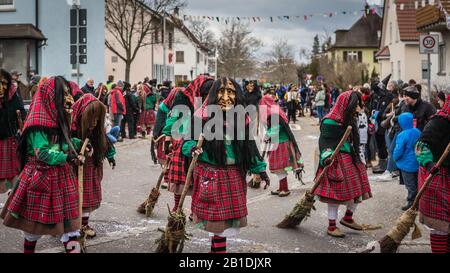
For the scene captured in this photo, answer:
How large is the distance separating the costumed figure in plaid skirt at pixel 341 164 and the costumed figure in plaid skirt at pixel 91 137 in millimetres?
2657

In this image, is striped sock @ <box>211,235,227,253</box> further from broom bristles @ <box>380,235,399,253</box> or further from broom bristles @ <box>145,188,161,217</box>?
broom bristles @ <box>145,188,161,217</box>

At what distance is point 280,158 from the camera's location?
9.95 m

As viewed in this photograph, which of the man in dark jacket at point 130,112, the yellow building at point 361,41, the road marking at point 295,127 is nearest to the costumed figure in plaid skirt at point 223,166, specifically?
the man in dark jacket at point 130,112

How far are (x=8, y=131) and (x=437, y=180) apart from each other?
5430 millimetres

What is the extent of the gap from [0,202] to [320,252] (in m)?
5.23

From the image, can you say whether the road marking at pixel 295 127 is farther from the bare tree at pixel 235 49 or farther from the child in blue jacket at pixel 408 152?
the bare tree at pixel 235 49

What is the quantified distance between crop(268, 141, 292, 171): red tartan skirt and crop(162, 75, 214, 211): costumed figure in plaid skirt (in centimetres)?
247

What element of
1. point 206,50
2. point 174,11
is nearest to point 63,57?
point 174,11

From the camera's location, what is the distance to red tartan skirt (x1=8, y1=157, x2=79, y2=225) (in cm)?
553

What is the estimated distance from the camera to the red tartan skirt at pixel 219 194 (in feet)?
18.6

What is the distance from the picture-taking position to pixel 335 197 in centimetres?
740

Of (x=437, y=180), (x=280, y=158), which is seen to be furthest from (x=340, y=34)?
(x=437, y=180)

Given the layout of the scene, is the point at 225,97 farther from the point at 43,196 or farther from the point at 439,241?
the point at 439,241
